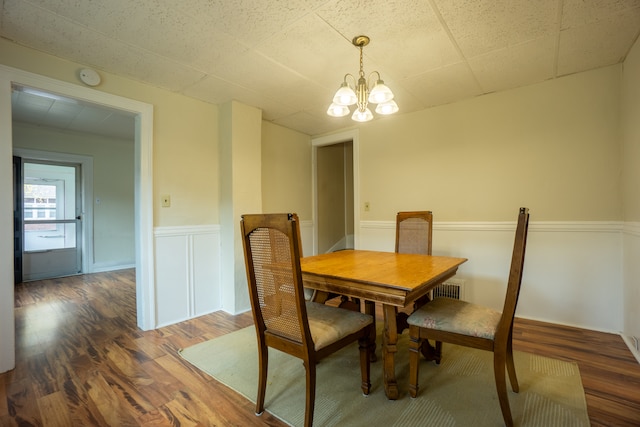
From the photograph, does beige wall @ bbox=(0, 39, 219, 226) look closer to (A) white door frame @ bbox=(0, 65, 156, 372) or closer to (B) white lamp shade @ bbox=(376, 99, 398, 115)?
(A) white door frame @ bbox=(0, 65, 156, 372)

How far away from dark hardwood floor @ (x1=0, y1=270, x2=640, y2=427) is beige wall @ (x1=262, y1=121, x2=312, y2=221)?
5.00 feet

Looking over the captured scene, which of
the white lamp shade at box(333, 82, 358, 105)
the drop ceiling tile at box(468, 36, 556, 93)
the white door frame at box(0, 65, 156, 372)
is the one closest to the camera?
the white lamp shade at box(333, 82, 358, 105)

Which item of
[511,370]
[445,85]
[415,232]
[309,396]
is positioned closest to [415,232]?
[415,232]

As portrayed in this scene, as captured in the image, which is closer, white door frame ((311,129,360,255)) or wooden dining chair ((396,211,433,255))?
wooden dining chair ((396,211,433,255))

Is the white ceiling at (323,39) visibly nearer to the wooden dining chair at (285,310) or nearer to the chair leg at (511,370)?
the wooden dining chair at (285,310)

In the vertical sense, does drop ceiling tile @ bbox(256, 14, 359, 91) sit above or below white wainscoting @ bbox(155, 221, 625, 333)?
above

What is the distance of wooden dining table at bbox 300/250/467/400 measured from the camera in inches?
53.9

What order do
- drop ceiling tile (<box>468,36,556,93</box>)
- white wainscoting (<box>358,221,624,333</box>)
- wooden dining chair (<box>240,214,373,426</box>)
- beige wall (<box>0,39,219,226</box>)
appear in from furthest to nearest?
beige wall (<box>0,39,219,226</box>), white wainscoting (<box>358,221,624,333</box>), drop ceiling tile (<box>468,36,556,93</box>), wooden dining chair (<box>240,214,373,426</box>)

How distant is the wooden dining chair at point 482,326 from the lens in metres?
1.29

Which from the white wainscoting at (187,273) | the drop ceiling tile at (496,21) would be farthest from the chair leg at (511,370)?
the white wainscoting at (187,273)

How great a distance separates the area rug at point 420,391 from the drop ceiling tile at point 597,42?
215 cm

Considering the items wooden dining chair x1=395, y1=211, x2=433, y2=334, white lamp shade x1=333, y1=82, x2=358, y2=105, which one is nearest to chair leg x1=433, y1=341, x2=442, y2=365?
wooden dining chair x1=395, y1=211, x2=433, y2=334

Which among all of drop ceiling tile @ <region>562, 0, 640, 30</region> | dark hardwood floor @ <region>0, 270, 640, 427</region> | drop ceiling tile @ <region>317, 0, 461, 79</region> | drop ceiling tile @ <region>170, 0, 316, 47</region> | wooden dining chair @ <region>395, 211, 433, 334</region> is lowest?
dark hardwood floor @ <region>0, 270, 640, 427</region>

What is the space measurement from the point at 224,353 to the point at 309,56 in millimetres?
2278
